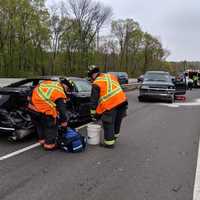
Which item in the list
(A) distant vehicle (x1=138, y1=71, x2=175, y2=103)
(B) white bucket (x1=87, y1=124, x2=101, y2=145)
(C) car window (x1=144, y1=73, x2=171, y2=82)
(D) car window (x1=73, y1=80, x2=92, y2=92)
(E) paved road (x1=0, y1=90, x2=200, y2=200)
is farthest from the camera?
(C) car window (x1=144, y1=73, x2=171, y2=82)

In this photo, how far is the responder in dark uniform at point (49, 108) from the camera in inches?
202

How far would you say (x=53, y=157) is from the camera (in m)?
4.86

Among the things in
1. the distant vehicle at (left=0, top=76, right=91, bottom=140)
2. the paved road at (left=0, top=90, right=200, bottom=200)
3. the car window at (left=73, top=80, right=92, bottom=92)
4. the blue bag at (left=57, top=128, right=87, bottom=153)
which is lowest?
the paved road at (left=0, top=90, right=200, bottom=200)

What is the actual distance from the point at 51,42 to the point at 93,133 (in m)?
37.0

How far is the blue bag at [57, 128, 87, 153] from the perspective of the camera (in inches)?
200

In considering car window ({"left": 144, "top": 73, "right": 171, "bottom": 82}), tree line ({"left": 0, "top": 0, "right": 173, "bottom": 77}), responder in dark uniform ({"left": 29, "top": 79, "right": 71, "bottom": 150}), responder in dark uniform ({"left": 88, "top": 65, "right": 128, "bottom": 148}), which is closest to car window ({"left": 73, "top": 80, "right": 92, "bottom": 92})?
responder in dark uniform ({"left": 88, "top": 65, "right": 128, "bottom": 148})

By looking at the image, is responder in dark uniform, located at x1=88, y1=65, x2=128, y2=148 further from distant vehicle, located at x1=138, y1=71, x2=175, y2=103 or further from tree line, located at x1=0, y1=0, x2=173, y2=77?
tree line, located at x1=0, y1=0, x2=173, y2=77

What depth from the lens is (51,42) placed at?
133 ft

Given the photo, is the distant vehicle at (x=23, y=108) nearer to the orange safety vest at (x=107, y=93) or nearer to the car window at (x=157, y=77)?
the orange safety vest at (x=107, y=93)

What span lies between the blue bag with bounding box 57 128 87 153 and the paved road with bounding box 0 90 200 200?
0.57 feet

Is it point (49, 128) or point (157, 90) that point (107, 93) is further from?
point (157, 90)

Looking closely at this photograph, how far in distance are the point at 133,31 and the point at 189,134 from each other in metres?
58.7

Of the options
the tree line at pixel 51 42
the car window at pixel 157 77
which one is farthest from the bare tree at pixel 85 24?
the car window at pixel 157 77

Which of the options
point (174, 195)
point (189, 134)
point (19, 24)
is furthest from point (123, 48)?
point (174, 195)
